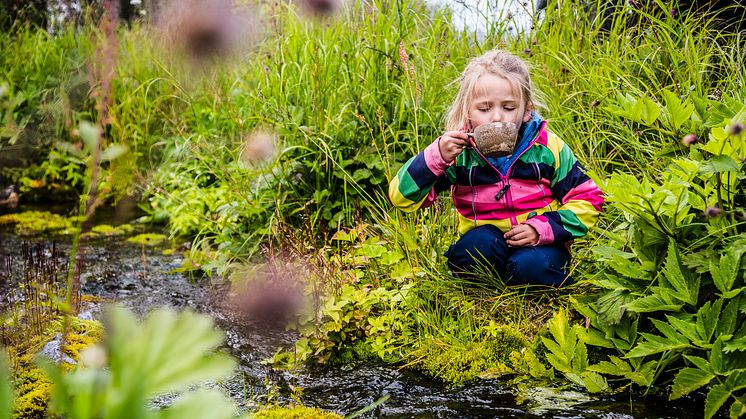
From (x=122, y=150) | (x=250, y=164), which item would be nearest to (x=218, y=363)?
(x=122, y=150)

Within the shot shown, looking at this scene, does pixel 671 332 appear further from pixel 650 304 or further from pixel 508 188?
pixel 508 188

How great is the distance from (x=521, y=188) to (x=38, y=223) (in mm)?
3792

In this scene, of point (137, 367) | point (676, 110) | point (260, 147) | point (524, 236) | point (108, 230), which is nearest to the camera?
point (137, 367)

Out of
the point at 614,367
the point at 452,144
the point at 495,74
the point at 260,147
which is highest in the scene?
the point at 495,74

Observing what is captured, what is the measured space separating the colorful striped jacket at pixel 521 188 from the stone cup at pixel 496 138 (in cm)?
12

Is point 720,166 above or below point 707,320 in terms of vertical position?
above

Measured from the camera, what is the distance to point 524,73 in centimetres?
269

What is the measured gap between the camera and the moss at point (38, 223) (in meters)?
4.73

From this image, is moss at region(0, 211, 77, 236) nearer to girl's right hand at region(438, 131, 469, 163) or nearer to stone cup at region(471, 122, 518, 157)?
girl's right hand at region(438, 131, 469, 163)

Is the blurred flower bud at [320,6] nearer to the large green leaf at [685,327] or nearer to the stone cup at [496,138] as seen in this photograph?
the stone cup at [496,138]

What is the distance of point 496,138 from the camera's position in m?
2.44

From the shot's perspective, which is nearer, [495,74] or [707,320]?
[707,320]

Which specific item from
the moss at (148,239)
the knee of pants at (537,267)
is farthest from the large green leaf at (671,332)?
the moss at (148,239)

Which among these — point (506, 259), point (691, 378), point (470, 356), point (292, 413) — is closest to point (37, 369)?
point (292, 413)
